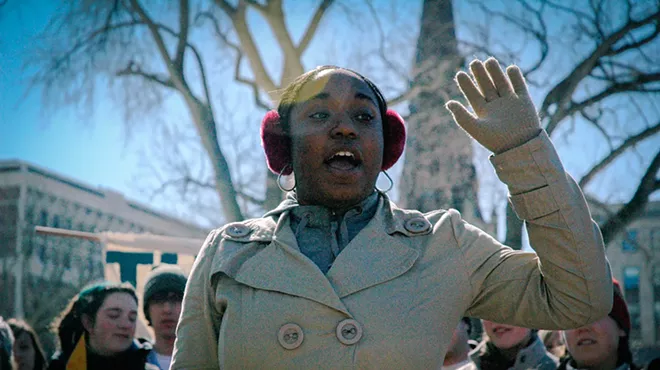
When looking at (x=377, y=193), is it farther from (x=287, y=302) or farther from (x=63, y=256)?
(x=63, y=256)

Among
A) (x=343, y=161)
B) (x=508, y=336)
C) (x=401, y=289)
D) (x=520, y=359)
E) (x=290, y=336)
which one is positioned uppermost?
(x=343, y=161)

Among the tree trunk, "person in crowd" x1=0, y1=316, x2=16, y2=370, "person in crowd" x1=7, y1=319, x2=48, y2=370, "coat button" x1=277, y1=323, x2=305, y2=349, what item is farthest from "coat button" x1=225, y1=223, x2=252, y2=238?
the tree trunk

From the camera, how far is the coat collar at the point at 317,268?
6.49 feet

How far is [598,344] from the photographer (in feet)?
12.9

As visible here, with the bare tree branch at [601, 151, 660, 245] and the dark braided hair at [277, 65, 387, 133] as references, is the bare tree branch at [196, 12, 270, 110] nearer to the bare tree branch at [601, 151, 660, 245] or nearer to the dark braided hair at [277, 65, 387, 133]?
the bare tree branch at [601, 151, 660, 245]

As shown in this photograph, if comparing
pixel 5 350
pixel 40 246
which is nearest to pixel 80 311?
pixel 5 350

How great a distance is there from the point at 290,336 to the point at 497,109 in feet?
2.37

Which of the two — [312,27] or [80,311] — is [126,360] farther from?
[312,27]

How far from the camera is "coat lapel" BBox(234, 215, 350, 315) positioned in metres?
1.96

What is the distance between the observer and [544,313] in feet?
6.38

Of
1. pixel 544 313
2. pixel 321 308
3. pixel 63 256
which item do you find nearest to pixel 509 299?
pixel 544 313

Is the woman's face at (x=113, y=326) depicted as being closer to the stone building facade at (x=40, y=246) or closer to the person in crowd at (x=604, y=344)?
the person in crowd at (x=604, y=344)

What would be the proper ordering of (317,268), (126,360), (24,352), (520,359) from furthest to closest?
(24,352) < (126,360) < (520,359) < (317,268)

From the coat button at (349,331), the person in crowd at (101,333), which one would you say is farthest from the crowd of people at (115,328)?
the coat button at (349,331)
